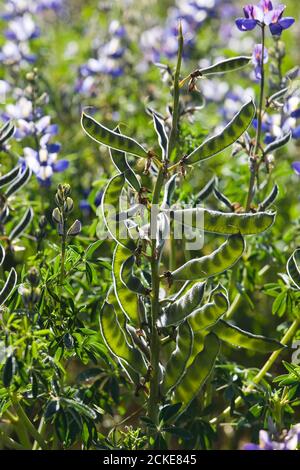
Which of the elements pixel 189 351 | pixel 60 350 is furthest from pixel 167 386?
pixel 60 350

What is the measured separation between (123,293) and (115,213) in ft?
0.69

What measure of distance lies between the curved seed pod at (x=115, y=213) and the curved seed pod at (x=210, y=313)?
0.76ft

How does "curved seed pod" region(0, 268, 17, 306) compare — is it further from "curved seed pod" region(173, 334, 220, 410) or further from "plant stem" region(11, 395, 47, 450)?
"curved seed pod" region(173, 334, 220, 410)

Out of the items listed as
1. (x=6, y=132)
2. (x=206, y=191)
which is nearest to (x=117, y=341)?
(x=206, y=191)

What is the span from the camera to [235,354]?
3152 millimetres

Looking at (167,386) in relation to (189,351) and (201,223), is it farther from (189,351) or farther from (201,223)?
(201,223)

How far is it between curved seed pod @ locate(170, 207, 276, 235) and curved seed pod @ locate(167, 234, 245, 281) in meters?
0.04

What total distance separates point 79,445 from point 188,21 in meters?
2.58

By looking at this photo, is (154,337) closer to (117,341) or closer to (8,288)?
(117,341)

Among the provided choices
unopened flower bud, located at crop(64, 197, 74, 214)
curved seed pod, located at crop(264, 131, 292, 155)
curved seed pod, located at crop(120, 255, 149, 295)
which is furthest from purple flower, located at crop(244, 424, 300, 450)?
curved seed pod, located at crop(264, 131, 292, 155)

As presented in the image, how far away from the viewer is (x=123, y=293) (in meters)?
1.91

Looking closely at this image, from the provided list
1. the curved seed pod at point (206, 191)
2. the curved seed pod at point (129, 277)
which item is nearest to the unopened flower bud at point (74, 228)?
the curved seed pod at point (129, 277)

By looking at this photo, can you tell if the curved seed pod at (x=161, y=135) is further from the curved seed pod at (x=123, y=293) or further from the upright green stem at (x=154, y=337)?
the curved seed pod at (x=123, y=293)

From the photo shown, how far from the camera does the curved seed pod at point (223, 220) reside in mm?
1801
